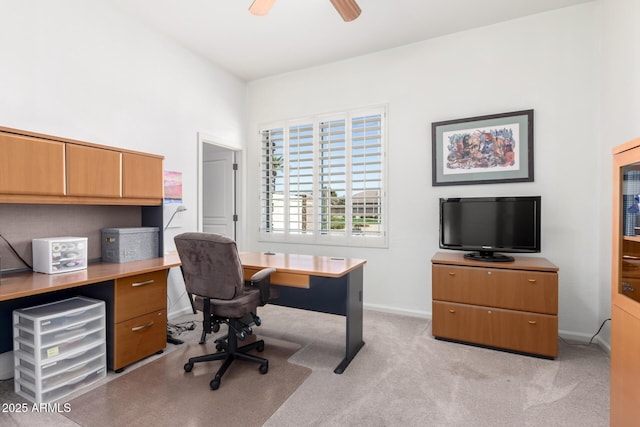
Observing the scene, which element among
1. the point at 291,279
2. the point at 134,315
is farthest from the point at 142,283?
the point at 291,279

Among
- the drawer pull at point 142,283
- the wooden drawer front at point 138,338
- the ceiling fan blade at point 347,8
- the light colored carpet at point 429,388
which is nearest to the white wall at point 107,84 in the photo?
the wooden drawer front at point 138,338

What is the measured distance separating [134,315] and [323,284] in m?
1.54

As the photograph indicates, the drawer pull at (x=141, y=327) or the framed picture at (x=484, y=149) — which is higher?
the framed picture at (x=484, y=149)

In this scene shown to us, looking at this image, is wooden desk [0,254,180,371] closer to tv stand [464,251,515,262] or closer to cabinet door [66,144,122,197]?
cabinet door [66,144,122,197]

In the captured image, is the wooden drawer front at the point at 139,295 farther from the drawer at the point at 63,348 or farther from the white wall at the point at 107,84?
the white wall at the point at 107,84


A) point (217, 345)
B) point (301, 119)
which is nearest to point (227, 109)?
point (301, 119)

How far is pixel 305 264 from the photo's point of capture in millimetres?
2734

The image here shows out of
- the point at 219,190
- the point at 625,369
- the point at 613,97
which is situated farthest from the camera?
the point at 219,190

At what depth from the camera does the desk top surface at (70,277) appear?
6.17 feet

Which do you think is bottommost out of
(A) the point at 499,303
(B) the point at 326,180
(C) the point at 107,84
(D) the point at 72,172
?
(A) the point at 499,303

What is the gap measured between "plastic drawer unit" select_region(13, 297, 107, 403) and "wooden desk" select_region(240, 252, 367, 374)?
3.80 feet

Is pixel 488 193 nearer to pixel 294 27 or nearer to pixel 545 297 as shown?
pixel 545 297

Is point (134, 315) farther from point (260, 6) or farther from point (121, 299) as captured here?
point (260, 6)

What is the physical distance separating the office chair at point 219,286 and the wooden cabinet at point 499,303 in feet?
5.50
